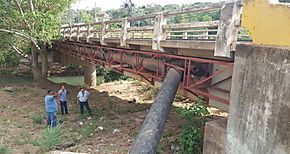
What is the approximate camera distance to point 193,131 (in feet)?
24.8

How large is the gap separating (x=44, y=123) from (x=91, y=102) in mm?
4612

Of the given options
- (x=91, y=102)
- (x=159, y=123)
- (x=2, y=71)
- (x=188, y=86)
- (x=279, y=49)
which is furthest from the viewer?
(x=2, y=71)

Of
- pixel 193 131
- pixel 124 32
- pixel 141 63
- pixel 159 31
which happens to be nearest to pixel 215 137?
pixel 193 131

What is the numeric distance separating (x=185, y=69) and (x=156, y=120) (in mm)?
2111

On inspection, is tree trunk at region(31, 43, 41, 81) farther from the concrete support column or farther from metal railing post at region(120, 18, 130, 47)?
metal railing post at region(120, 18, 130, 47)

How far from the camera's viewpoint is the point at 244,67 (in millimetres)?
4715

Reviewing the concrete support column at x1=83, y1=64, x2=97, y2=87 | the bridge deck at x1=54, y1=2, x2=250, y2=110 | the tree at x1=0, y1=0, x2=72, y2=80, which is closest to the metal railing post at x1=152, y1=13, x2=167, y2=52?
the bridge deck at x1=54, y1=2, x2=250, y2=110

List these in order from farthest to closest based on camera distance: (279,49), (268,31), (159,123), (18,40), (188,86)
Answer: (18,40)
(188,86)
(159,123)
(268,31)
(279,49)

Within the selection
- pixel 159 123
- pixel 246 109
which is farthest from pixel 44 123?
pixel 246 109

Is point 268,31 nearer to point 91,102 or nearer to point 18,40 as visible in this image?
point 91,102

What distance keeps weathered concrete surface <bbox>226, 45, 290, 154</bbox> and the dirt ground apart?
3544 millimetres

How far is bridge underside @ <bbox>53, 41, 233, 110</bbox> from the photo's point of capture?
253 inches

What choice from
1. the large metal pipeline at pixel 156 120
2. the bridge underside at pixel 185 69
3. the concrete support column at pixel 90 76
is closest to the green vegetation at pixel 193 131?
the bridge underside at pixel 185 69

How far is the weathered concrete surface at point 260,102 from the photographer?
3975 millimetres
